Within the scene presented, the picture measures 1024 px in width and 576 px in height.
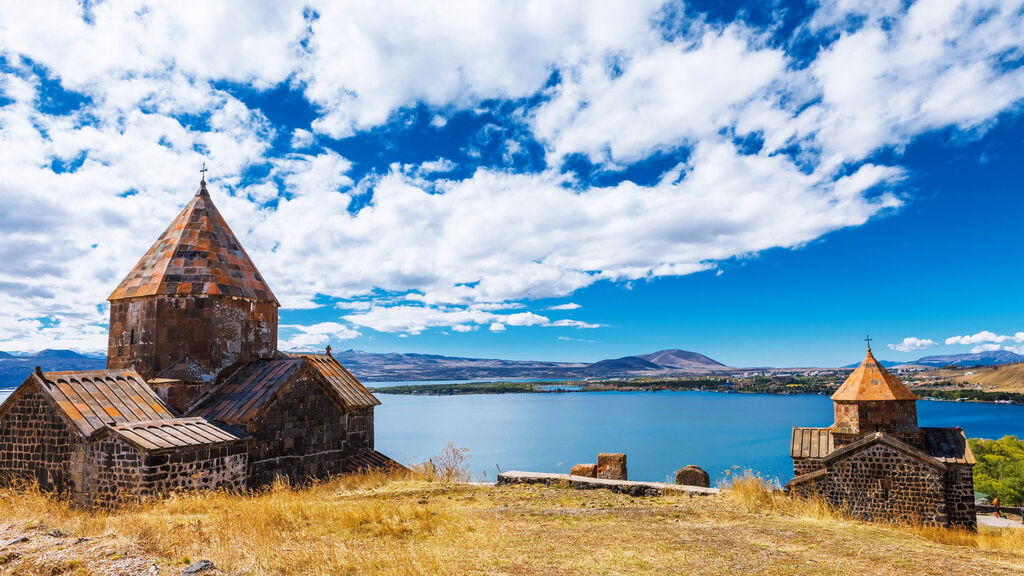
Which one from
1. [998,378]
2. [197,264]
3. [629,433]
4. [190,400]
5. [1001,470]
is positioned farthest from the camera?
[998,378]

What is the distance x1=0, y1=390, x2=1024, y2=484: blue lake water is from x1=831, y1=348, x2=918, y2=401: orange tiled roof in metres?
14.0

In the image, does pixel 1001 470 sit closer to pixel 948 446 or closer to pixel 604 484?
pixel 948 446

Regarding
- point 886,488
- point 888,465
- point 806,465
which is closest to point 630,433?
point 806,465

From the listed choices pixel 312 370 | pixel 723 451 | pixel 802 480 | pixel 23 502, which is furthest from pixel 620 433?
pixel 23 502

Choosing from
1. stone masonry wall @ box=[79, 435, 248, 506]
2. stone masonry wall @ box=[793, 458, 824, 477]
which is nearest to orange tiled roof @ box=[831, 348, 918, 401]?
stone masonry wall @ box=[793, 458, 824, 477]

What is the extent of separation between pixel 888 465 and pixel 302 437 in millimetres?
14030

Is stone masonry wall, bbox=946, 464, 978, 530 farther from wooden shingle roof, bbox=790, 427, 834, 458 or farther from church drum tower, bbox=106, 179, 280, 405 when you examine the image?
church drum tower, bbox=106, 179, 280, 405

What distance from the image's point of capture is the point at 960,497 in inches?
587

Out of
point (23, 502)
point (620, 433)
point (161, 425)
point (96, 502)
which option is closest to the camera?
point (23, 502)

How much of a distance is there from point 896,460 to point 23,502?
17500 millimetres

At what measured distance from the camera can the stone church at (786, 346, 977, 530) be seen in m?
→ 14.9

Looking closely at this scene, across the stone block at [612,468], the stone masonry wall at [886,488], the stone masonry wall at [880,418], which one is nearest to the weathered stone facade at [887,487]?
the stone masonry wall at [886,488]

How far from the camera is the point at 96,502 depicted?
335 inches

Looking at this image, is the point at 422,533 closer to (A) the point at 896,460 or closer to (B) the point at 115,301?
(B) the point at 115,301
